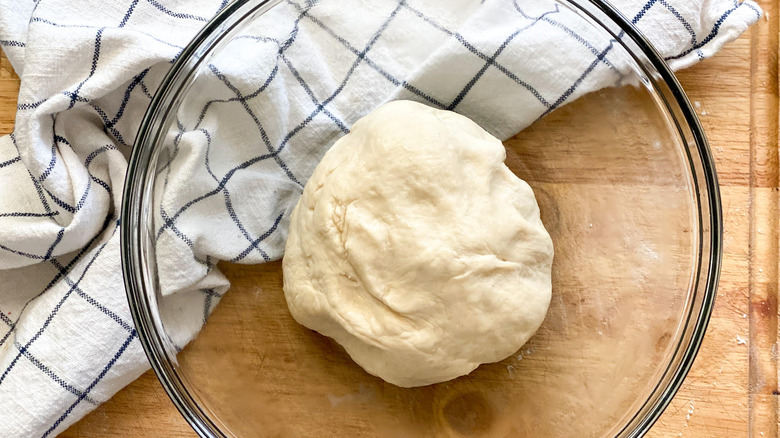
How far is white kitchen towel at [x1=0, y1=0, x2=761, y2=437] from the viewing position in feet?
3.33

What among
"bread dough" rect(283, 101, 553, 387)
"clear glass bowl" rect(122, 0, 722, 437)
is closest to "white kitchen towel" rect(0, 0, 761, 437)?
"clear glass bowl" rect(122, 0, 722, 437)

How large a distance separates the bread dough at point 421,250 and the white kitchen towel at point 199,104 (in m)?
0.13

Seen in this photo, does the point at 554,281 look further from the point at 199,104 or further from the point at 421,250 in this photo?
the point at 199,104

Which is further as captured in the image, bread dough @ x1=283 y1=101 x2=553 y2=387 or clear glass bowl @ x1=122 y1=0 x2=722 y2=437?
clear glass bowl @ x1=122 y1=0 x2=722 y2=437

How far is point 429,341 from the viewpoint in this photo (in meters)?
0.92

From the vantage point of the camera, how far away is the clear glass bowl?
1.02 metres

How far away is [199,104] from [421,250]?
0.45 m

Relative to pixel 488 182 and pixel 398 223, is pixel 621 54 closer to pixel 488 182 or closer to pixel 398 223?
pixel 488 182

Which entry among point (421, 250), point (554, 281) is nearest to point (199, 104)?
point (421, 250)

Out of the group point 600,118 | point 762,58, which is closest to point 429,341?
point 600,118

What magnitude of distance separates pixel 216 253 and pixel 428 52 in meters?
0.49

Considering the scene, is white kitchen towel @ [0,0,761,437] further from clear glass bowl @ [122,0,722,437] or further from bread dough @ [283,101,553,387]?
bread dough @ [283,101,553,387]

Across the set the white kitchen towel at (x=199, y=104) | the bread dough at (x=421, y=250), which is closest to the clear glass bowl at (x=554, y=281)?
the white kitchen towel at (x=199, y=104)

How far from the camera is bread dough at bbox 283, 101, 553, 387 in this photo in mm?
911
